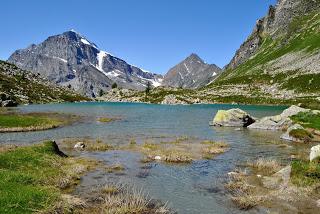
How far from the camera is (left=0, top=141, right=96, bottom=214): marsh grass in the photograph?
70.4ft

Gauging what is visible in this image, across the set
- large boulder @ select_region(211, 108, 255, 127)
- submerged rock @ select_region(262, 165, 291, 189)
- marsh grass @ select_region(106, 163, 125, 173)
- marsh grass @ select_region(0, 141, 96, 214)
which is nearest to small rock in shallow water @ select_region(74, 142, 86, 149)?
marsh grass @ select_region(0, 141, 96, 214)

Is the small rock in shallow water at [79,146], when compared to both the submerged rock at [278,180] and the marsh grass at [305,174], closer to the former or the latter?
the submerged rock at [278,180]

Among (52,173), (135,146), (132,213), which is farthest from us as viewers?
(135,146)

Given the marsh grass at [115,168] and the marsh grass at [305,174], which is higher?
the marsh grass at [305,174]

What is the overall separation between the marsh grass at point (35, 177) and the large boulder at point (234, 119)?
1936 inches

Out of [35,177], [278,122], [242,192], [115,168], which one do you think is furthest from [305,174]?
[278,122]

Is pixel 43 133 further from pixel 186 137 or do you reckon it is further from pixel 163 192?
pixel 163 192

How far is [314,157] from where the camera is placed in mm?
34219

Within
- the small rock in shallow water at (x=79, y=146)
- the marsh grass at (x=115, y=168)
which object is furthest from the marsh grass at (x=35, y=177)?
the small rock in shallow water at (x=79, y=146)

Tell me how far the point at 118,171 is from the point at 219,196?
37.6ft

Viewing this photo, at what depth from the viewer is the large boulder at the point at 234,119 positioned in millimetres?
81250

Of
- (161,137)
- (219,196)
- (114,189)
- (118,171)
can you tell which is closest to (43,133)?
(161,137)

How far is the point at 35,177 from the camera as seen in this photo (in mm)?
27453

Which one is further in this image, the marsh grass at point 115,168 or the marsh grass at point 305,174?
the marsh grass at point 115,168
